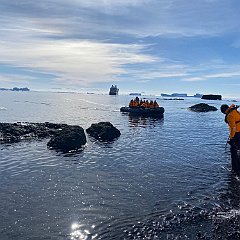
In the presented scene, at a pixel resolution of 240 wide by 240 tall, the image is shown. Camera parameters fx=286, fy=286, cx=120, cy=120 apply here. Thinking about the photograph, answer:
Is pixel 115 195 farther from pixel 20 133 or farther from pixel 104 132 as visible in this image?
pixel 20 133

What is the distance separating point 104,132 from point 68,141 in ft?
21.8

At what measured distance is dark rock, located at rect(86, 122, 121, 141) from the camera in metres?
30.1

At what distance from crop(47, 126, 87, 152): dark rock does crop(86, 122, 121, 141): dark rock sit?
4.10m

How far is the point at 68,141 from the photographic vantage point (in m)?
24.5

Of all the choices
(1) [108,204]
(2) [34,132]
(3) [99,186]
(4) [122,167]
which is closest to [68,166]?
(4) [122,167]

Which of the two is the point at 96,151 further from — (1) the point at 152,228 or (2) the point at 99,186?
(1) the point at 152,228

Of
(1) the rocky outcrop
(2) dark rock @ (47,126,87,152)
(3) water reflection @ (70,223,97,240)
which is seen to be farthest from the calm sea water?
(1) the rocky outcrop

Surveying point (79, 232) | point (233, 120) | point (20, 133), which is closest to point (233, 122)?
point (233, 120)

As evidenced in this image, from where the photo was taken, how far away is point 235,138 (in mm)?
15508

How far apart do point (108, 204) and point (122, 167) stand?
6.27 m

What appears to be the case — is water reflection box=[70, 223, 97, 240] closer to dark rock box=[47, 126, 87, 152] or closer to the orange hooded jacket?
the orange hooded jacket

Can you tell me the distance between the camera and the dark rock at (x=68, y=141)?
24.2 m

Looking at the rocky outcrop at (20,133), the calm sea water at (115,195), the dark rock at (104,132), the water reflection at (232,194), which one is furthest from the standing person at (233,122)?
the rocky outcrop at (20,133)

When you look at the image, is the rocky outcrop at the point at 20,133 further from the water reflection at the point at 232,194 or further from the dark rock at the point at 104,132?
the water reflection at the point at 232,194
